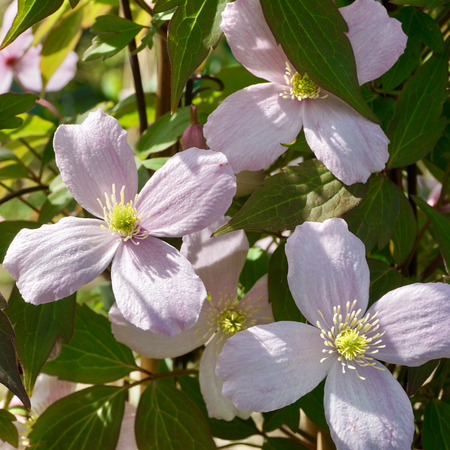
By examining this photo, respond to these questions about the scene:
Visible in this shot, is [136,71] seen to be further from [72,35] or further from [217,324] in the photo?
[217,324]

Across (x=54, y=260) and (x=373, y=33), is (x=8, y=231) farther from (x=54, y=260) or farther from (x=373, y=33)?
(x=373, y=33)

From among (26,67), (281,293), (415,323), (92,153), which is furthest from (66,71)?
(415,323)

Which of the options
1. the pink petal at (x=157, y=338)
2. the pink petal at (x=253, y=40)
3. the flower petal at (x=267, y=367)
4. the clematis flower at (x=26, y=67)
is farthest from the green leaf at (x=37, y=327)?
the clematis flower at (x=26, y=67)

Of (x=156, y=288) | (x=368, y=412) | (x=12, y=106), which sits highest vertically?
(x=12, y=106)

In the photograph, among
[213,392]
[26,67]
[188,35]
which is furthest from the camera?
[26,67]

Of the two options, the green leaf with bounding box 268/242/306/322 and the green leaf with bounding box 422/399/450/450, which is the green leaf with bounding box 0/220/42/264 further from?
the green leaf with bounding box 422/399/450/450

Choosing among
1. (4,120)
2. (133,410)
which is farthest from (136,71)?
(133,410)
